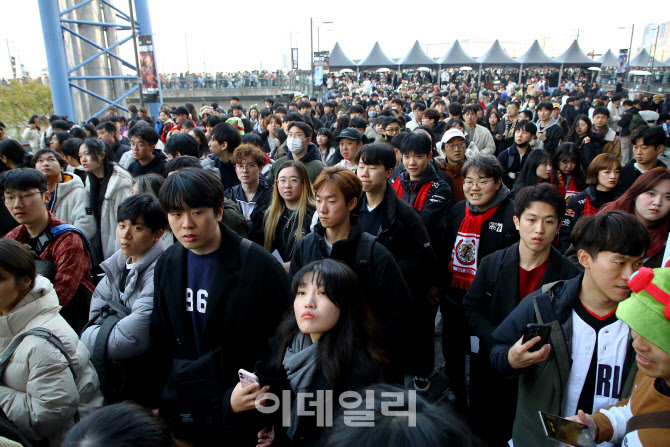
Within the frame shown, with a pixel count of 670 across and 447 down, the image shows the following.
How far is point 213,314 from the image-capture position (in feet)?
7.53

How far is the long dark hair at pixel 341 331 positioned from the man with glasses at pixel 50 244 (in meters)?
1.91

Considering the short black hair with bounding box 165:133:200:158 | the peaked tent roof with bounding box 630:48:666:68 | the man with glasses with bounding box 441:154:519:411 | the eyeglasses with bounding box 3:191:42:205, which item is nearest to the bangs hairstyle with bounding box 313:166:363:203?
the man with glasses with bounding box 441:154:519:411

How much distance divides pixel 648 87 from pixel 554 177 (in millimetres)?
23331

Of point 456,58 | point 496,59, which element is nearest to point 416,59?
point 456,58

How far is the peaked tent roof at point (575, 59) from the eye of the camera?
3203cm

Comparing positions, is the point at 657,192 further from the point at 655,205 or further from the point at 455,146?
the point at 455,146

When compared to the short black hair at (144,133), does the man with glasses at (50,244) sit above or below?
below

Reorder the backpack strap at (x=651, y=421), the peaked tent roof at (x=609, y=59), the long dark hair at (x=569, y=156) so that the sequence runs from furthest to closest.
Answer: the peaked tent roof at (x=609, y=59)
the long dark hair at (x=569, y=156)
the backpack strap at (x=651, y=421)

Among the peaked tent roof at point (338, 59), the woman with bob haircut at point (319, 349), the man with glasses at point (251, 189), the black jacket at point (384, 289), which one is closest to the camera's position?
the woman with bob haircut at point (319, 349)

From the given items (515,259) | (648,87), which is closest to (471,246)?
(515,259)

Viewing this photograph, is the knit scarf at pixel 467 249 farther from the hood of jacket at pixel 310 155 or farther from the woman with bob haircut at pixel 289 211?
the hood of jacket at pixel 310 155

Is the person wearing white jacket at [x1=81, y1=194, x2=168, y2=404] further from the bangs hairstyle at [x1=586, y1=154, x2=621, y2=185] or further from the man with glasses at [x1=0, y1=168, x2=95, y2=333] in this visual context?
the bangs hairstyle at [x1=586, y1=154, x2=621, y2=185]

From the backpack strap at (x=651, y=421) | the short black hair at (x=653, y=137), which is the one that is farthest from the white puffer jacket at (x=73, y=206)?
the short black hair at (x=653, y=137)

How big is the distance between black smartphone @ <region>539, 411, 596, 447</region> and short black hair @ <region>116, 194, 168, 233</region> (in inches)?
96.9
